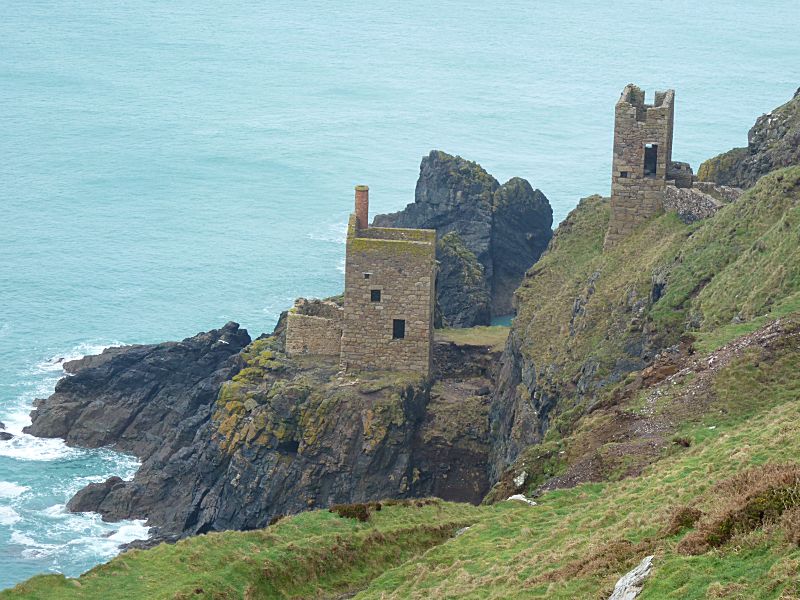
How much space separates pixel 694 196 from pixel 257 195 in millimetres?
96389

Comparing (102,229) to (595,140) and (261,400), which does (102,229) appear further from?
(261,400)

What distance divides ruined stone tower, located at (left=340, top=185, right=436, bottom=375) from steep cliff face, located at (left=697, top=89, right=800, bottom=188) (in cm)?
1236

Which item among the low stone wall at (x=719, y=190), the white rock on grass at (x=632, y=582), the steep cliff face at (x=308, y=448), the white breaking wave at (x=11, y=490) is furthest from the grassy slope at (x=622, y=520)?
the white breaking wave at (x=11, y=490)

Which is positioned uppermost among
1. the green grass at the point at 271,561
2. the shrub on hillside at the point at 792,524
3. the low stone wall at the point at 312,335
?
the low stone wall at the point at 312,335

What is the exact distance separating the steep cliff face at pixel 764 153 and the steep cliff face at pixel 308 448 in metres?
12.4

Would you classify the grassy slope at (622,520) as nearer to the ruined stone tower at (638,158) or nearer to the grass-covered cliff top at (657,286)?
the grass-covered cliff top at (657,286)

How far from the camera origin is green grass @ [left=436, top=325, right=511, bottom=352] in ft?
232

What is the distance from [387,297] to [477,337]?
869 cm

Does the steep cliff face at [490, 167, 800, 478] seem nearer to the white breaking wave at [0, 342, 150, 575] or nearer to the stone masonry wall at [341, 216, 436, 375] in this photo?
the stone masonry wall at [341, 216, 436, 375]

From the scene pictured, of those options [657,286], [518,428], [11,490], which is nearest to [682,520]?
[657,286]

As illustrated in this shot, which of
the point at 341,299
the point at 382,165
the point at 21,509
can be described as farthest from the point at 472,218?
the point at 382,165

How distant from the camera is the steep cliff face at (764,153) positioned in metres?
63.9

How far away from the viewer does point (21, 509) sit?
2921 inches

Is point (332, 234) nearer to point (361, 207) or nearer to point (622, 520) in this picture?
point (361, 207)
